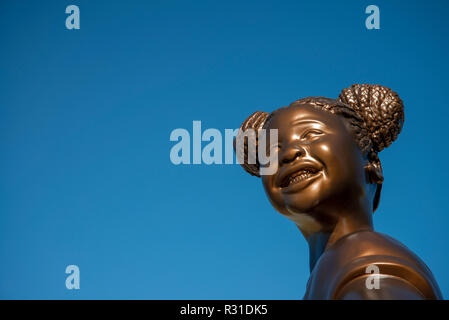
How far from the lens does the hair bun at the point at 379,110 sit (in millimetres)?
3758

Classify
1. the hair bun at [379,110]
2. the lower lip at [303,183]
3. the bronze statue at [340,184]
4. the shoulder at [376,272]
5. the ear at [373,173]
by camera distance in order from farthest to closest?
the hair bun at [379,110], the ear at [373,173], the lower lip at [303,183], the bronze statue at [340,184], the shoulder at [376,272]

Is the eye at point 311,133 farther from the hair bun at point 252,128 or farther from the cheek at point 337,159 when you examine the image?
the hair bun at point 252,128

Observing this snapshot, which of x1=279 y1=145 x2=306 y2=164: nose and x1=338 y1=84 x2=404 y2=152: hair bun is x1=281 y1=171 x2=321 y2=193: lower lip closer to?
x1=279 y1=145 x2=306 y2=164: nose

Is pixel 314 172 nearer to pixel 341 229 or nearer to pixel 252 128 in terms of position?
pixel 341 229

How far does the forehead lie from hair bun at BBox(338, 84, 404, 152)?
0.32 meters

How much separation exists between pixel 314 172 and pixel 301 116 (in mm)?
404

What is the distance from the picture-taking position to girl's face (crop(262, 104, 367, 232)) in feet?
10.7

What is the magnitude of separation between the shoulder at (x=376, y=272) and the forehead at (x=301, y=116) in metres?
0.91

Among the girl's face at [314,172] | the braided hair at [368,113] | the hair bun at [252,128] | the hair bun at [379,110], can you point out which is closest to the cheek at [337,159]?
the girl's face at [314,172]

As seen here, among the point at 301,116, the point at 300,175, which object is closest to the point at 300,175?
the point at 300,175

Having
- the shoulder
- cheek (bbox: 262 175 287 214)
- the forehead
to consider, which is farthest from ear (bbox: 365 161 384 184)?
the shoulder

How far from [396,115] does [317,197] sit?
3.37 feet

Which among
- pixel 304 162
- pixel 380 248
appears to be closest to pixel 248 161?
pixel 304 162
